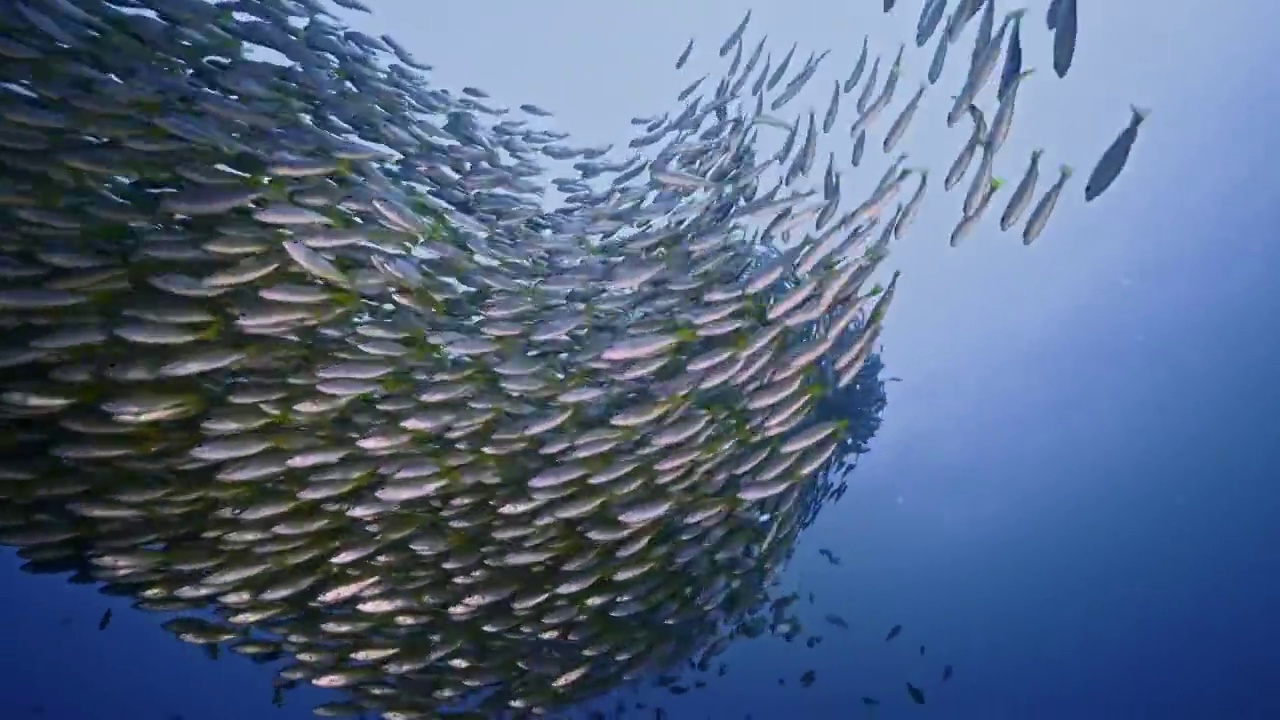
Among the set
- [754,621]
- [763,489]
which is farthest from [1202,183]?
[763,489]

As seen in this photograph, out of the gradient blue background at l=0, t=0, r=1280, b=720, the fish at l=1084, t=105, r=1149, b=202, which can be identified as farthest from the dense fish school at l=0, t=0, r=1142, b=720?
the gradient blue background at l=0, t=0, r=1280, b=720

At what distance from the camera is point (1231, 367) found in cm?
2988

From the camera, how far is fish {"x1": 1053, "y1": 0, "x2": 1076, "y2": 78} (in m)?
4.09

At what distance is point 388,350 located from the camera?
518cm

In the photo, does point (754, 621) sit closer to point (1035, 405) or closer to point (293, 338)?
point (293, 338)

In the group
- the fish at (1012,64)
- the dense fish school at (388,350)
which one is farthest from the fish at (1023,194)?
the fish at (1012,64)

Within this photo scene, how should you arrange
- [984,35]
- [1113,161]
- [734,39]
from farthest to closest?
[734,39] < [984,35] < [1113,161]

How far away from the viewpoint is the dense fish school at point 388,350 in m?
4.64

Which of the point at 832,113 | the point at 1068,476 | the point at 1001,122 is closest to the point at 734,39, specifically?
the point at 832,113

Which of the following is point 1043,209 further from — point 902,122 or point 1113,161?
point 902,122

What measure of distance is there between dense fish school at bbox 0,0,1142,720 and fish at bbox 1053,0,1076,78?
0.02m

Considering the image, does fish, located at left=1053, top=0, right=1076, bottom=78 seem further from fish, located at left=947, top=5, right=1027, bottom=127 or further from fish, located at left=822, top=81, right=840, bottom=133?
fish, located at left=822, top=81, right=840, bottom=133

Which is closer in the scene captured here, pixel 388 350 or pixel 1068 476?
pixel 388 350

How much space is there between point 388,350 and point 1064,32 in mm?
4411
